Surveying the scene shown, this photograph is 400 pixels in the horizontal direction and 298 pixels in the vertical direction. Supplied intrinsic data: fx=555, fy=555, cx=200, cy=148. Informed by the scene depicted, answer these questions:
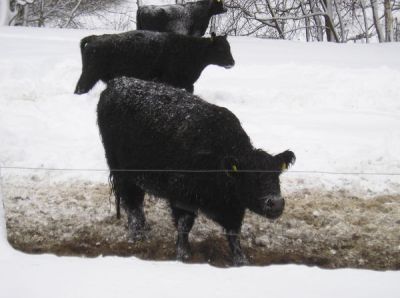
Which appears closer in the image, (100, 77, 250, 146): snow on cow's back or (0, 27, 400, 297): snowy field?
(0, 27, 400, 297): snowy field

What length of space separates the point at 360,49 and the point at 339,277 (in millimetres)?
12714

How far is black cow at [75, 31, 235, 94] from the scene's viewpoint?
9.77m

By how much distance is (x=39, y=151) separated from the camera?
806 centimetres

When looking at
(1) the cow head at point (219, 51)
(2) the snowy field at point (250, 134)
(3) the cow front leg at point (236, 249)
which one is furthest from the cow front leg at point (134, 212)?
(1) the cow head at point (219, 51)

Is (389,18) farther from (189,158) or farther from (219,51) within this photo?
(189,158)

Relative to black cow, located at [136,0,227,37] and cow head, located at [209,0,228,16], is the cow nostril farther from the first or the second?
cow head, located at [209,0,228,16]

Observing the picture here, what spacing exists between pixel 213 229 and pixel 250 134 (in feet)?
9.63

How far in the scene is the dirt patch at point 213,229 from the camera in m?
5.70

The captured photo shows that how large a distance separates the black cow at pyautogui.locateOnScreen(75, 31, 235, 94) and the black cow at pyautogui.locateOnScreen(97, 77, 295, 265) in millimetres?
3930

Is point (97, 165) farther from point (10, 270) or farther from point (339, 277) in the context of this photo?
point (339, 277)

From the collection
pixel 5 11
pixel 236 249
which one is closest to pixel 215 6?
pixel 236 249

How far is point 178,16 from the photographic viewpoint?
13742mm

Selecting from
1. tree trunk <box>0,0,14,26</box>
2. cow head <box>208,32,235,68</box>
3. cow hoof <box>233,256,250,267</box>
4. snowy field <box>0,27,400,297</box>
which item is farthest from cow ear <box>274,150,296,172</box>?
tree trunk <box>0,0,14,26</box>

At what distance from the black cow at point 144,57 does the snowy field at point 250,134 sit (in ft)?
1.66
